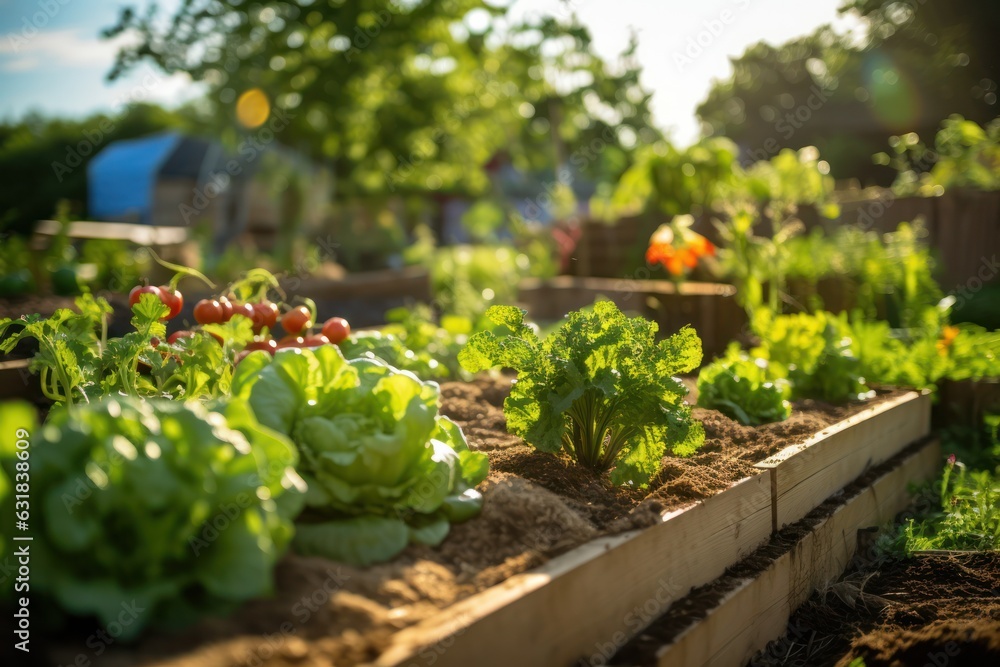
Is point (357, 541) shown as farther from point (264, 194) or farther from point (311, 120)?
point (264, 194)

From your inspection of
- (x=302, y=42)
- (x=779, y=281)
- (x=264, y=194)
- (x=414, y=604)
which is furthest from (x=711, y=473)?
(x=264, y=194)

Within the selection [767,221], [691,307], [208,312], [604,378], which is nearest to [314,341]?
[208,312]

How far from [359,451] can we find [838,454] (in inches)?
83.3

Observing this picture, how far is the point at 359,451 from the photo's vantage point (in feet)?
5.26

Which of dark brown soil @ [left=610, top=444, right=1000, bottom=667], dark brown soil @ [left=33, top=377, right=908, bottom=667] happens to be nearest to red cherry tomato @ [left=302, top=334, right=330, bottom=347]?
dark brown soil @ [left=33, top=377, right=908, bottom=667]

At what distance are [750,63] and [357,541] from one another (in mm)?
27372

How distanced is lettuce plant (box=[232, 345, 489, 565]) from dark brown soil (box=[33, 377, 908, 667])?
0.23 feet

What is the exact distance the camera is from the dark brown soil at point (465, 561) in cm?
120

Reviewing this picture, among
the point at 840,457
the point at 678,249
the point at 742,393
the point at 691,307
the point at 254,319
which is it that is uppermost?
the point at 678,249

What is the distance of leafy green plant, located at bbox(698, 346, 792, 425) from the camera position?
123 inches

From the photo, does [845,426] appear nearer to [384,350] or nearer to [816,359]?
[816,359]

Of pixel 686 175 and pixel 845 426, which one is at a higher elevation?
pixel 686 175

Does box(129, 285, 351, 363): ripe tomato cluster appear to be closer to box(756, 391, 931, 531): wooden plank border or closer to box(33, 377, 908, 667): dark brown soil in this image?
box(33, 377, 908, 667): dark brown soil

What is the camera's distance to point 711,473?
7.67ft
